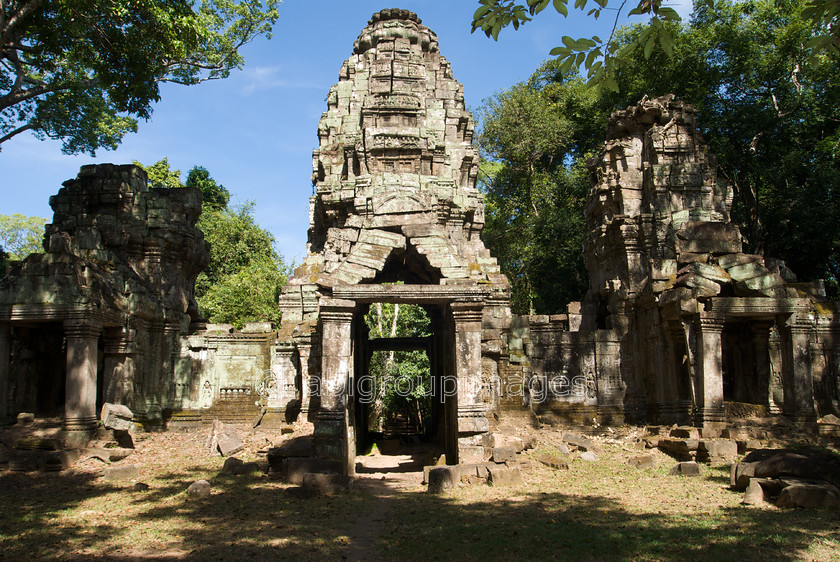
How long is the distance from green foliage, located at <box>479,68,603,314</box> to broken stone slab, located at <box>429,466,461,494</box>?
55.3 feet

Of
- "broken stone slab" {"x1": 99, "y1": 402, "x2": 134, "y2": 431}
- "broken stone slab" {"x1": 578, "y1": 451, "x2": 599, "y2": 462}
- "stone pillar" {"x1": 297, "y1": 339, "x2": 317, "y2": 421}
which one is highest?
"stone pillar" {"x1": 297, "y1": 339, "x2": 317, "y2": 421}

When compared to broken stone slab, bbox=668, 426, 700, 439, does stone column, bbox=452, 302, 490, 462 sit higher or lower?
higher

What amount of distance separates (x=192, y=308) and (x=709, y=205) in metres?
13.1

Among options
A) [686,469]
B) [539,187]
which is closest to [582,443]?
[686,469]

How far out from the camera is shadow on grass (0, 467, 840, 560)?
602 cm

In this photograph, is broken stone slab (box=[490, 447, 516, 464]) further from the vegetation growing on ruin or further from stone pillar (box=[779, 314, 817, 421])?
the vegetation growing on ruin

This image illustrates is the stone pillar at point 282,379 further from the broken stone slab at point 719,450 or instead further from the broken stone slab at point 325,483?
the broken stone slab at point 719,450

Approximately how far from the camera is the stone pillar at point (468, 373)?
31.3 ft

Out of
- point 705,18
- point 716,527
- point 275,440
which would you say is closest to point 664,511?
point 716,527

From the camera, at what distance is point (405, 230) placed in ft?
33.2

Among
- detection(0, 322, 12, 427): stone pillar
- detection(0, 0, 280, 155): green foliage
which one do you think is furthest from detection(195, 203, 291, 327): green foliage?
detection(0, 322, 12, 427): stone pillar

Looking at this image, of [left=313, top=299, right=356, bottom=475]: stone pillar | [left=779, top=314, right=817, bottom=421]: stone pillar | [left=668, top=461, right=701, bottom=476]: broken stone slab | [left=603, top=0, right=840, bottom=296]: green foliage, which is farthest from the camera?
[left=603, top=0, right=840, bottom=296]: green foliage

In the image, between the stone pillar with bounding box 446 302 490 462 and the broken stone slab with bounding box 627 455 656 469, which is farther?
the broken stone slab with bounding box 627 455 656 469

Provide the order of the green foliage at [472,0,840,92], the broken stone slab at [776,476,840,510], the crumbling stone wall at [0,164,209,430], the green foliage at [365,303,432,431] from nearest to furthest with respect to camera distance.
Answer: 1. the green foliage at [472,0,840,92]
2. the broken stone slab at [776,476,840,510]
3. the crumbling stone wall at [0,164,209,430]
4. the green foliage at [365,303,432,431]
